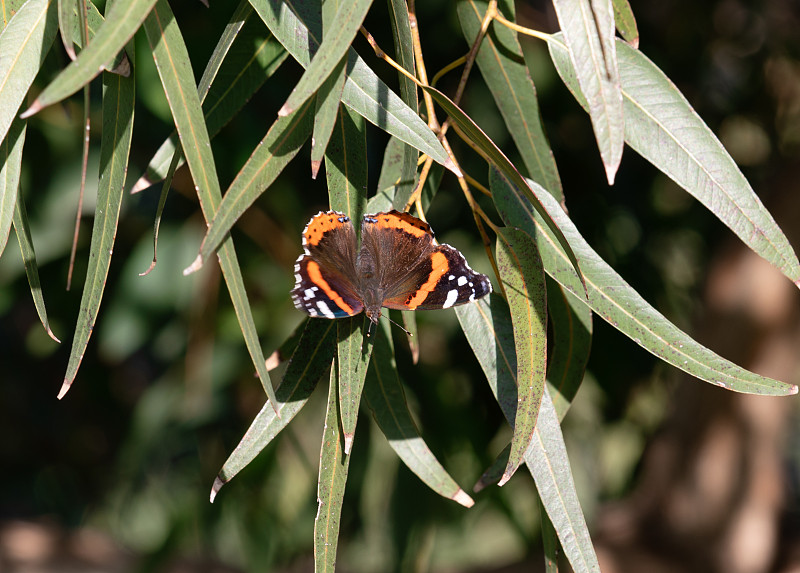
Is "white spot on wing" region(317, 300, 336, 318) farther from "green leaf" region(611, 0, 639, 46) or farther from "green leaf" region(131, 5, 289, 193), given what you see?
"green leaf" region(611, 0, 639, 46)

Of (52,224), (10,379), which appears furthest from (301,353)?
(10,379)

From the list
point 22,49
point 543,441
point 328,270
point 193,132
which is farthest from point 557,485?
point 22,49

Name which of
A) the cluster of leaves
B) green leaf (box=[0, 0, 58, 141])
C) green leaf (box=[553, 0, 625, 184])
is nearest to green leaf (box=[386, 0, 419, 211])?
the cluster of leaves

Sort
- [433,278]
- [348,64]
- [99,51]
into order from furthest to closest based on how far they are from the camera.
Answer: [433,278] < [348,64] < [99,51]

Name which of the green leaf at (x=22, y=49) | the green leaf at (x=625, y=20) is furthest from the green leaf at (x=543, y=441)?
the green leaf at (x=22, y=49)

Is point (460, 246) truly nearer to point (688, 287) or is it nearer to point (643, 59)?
point (688, 287)

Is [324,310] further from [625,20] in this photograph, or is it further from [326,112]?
[625,20]

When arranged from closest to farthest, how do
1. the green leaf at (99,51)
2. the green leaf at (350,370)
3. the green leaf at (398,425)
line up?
the green leaf at (99,51), the green leaf at (350,370), the green leaf at (398,425)

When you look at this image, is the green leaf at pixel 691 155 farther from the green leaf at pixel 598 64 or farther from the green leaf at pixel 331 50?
the green leaf at pixel 331 50
